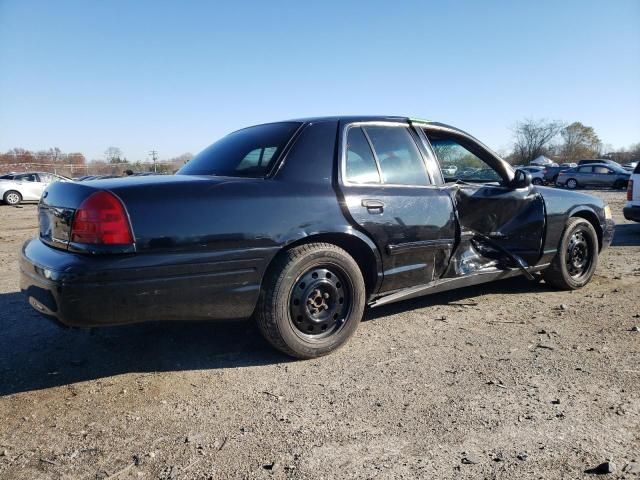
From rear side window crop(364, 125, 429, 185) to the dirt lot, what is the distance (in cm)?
117

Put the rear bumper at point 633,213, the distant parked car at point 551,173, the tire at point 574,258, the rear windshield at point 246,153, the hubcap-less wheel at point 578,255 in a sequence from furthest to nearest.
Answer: the distant parked car at point 551,173, the rear bumper at point 633,213, the hubcap-less wheel at point 578,255, the tire at point 574,258, the rear windshield at point 246,153

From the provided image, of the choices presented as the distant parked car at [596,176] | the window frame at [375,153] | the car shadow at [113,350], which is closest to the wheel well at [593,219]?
the window frame at [375,153]

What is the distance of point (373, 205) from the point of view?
3.38 meters

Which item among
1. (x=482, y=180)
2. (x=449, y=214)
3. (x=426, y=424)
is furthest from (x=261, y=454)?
(x=482, y=180)

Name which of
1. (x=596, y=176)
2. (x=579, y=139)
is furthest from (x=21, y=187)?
(x=579, y=139)

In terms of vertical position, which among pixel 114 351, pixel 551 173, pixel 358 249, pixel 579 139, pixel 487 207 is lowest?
pixel 114 351

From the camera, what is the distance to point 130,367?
3094 millimetres

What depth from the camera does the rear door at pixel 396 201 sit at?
338 cm

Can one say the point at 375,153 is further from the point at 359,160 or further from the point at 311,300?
the point at 311,300

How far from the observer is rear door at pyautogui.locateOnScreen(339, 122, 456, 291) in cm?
338

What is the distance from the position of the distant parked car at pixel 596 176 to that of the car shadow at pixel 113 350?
1102 inches

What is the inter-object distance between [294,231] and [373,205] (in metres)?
0.67

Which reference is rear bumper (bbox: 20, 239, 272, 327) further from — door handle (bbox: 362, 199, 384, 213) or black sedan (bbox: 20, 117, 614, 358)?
door handle (bbox: 362, 199, 384, 213)

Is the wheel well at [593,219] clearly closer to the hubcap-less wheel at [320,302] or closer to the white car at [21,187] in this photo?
the hubcap-less wheel at [320,302]
